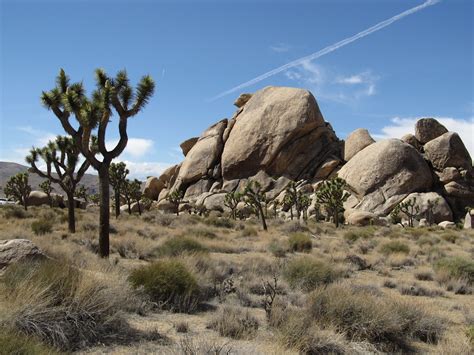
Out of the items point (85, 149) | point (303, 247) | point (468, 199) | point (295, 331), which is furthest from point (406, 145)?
point (295, 331)

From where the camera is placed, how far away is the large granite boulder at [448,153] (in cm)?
5438

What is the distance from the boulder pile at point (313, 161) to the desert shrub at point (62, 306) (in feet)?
139

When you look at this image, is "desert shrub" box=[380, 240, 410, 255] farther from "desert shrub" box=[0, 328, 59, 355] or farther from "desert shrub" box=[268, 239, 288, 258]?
"desert shrub" box=[0, 328, 59, 355]

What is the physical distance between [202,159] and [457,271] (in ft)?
189

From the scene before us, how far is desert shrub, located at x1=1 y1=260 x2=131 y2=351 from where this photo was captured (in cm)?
485

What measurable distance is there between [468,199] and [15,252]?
5566 cm

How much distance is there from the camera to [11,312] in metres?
4.74

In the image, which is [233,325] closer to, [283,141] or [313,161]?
[283,141]

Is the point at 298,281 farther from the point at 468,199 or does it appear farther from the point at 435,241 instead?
the point at 468,199

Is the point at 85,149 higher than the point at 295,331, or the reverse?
the point at 85,149

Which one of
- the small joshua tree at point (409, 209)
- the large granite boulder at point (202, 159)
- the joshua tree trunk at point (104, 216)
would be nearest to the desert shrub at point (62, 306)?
the joshua tree trunk at point (104, 216)

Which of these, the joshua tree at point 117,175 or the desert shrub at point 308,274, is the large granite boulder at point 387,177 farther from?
the desert shrub at point 308,274

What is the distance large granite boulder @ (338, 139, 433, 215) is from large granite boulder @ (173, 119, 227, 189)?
22.4 metres

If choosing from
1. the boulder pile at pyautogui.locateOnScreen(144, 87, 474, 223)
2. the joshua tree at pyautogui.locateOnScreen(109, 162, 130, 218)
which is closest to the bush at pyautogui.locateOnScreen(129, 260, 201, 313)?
the joshua tree at pyautogui.locateOnScreen(109, 162, 130, 218)
